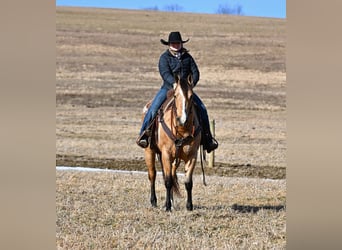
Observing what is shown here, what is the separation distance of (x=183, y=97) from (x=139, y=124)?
17221 mm

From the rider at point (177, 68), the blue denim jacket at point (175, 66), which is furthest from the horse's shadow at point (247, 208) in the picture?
the blue denim jacket at point (175, 66)

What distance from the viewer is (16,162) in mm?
1930

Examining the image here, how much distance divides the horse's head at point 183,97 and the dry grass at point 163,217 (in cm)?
116

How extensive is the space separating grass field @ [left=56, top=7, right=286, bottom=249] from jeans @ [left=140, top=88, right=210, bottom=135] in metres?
1.09

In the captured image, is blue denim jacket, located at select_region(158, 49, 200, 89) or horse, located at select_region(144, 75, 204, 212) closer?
horse, located at select_region(144, 75, 204, 212)

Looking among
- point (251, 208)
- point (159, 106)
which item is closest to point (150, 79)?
point (159, 106)

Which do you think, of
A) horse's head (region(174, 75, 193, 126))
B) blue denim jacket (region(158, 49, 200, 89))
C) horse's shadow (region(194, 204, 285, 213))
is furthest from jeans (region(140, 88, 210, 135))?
horse's shadow (region(194, 204, 285, 213))

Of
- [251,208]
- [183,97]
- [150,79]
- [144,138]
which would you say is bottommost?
[251,208]

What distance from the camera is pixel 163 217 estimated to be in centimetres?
725

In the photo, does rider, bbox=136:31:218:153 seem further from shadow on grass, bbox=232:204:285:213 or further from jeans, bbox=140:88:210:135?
shadow on grass, bbox=232:204:285:213

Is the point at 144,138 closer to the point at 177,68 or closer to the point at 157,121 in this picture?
the point at 157,121

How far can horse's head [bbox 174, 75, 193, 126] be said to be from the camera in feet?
24.2

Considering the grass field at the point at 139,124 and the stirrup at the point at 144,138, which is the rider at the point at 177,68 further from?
the grass field at the point at 139,124

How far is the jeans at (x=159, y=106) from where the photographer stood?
26.7 feet
